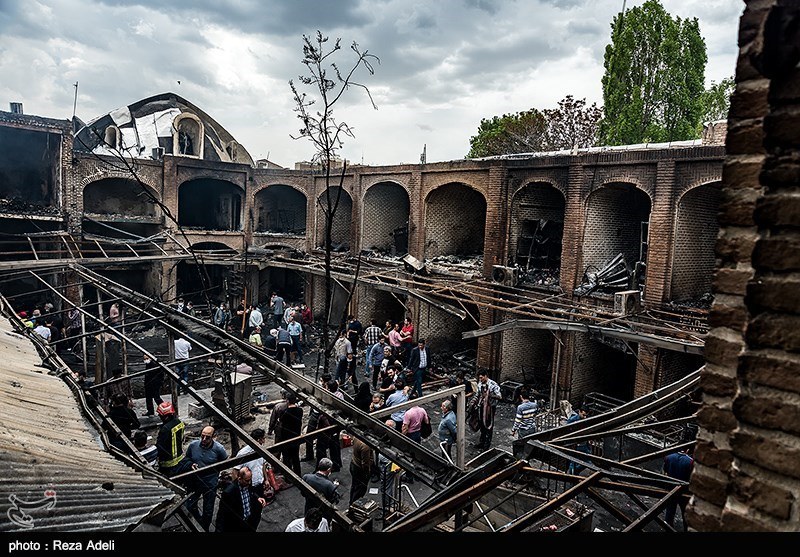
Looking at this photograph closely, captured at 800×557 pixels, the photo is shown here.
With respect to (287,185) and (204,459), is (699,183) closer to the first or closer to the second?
(204,459)

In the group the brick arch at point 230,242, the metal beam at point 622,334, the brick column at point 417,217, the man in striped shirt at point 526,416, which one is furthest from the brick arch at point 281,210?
the man in striped shirt at point 526,416

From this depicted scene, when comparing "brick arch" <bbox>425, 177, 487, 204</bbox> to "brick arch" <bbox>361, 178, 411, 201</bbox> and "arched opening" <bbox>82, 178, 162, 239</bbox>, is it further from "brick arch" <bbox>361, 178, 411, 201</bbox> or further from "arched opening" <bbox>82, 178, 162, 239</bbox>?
"arched opening" <bbox>82, 178, 162, 239</bbox>

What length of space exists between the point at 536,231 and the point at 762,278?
14691 millimetres

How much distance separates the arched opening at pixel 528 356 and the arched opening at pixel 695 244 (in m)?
4.11

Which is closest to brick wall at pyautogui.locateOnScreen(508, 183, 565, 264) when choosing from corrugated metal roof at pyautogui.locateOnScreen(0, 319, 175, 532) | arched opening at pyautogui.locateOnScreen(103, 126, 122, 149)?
corrugated metal roof at pyautogui.locateOnScreen(0, 319, 175, 532)

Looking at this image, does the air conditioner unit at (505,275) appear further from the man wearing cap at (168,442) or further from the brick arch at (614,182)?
the man wearing cap at (168,442)

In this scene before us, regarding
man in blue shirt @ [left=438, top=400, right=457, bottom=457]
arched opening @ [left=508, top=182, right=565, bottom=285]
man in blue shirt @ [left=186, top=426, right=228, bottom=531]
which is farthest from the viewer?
arched opening @ [left=508, top=182, right=565, bottom=285]

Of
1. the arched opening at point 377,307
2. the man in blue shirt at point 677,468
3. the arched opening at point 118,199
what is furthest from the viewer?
the arched opening at point 118,199

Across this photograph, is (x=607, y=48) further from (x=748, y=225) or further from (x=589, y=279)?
(x=748, y=225)

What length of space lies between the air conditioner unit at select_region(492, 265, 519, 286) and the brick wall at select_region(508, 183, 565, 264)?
2.82ft

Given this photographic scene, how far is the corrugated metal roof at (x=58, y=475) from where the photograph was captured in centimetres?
321

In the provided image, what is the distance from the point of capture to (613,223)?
1493cm

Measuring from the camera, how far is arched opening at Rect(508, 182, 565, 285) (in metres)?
16.3

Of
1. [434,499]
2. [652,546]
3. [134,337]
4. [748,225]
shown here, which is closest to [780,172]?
[748,225]
